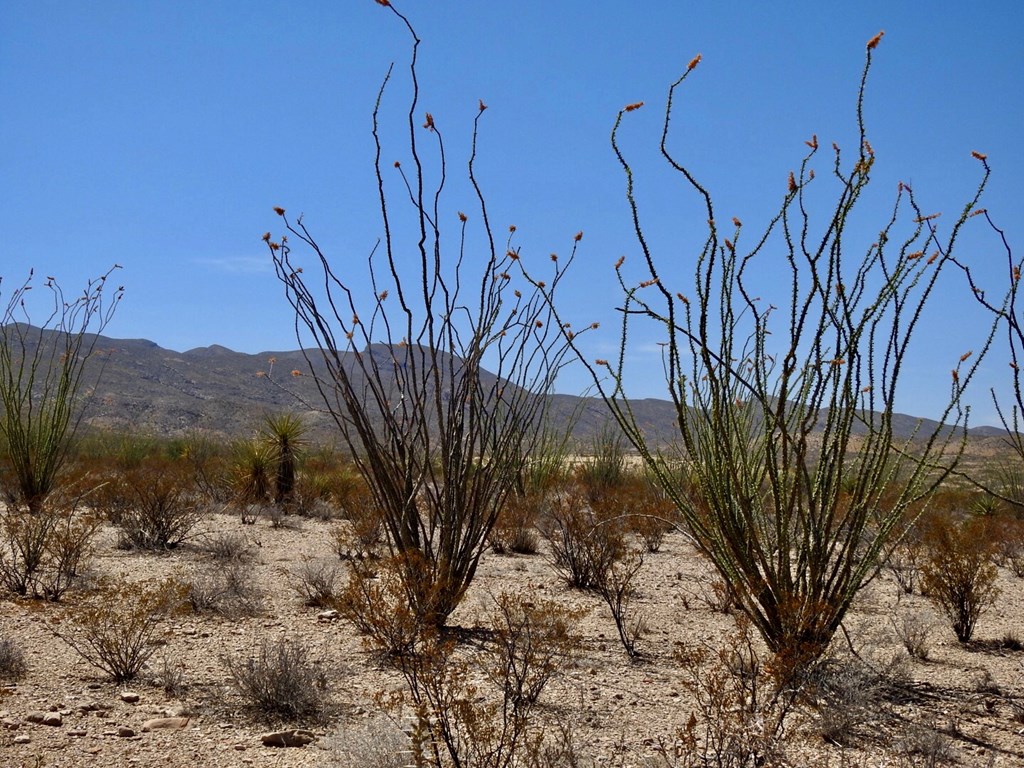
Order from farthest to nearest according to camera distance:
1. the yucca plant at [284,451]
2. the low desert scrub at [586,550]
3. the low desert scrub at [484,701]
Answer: the yucca plant at [284,451], the low desert scrub at [586,550], the low desert scrub at [484,701]

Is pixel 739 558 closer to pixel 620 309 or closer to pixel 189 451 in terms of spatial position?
pixel 620 309

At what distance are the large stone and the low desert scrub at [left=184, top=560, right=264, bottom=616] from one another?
2.55 meters

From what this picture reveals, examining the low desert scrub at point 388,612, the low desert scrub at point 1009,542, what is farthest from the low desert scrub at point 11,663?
the low desert scrub at point 1009,542

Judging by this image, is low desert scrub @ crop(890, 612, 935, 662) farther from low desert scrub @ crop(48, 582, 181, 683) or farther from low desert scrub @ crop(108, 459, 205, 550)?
low desert scrub @ crop(108, 459, 205, 550)

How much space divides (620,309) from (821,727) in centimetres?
247

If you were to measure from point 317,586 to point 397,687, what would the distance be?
2.71 metres

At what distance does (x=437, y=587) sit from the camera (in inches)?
228

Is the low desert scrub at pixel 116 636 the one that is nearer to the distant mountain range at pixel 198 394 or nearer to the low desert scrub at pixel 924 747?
the low desert scrub at pixel 924 747

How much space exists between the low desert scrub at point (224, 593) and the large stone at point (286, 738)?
8.36 feet

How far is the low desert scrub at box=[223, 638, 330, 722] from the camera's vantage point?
16.3 feet

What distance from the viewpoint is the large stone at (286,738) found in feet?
14.9

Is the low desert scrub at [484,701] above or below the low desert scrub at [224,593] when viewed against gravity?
above

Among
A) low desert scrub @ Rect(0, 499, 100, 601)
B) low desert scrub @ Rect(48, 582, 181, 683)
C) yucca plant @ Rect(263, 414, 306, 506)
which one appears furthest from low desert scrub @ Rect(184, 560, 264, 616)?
yucca plant @ Rect(263, 414, 306, 506)

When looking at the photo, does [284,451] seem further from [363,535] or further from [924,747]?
[924,747]
